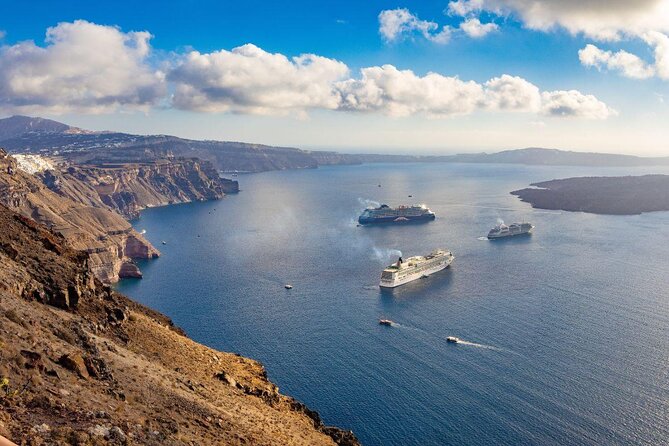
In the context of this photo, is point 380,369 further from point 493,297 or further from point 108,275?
point 108,275

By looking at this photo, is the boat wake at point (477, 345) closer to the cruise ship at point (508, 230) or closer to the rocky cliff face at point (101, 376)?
the rocky cliff face at point (101, 376)

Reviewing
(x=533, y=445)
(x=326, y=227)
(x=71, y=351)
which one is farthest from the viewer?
(x=326, y=227)

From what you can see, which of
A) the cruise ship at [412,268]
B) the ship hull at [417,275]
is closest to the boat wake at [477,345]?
the ship hull at [417,275]

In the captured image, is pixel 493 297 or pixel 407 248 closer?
pixel 493 297

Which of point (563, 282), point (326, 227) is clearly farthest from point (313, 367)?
point (326, 227)

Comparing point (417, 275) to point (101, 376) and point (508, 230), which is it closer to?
point (508, 230)

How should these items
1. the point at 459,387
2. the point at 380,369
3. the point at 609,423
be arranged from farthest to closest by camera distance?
the point at 380,369, the point at 459,387, the point at 609,423

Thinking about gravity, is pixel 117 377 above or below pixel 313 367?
above

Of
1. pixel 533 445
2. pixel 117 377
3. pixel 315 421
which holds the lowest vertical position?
pixel 533 445
